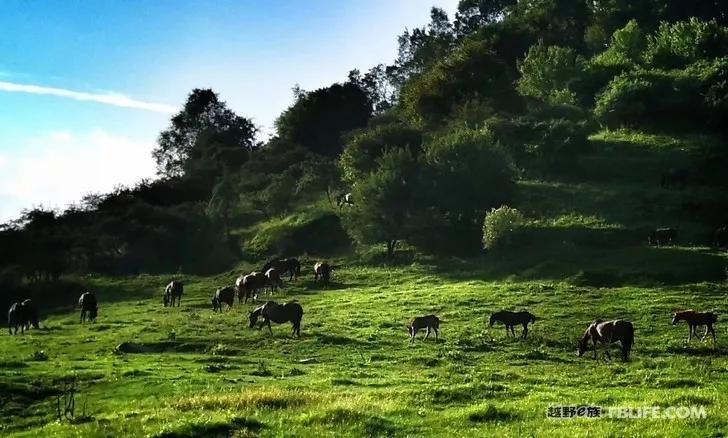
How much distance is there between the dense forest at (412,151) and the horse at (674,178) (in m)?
4.39

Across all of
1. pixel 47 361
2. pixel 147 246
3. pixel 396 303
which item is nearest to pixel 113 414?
pixel 47 361

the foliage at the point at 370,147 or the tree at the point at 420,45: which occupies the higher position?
the tree at the point at 420,45

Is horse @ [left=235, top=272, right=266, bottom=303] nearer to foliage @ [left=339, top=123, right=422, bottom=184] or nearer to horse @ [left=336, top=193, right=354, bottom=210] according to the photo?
horse @ [left=336, top=193, right=354, bottom=210]

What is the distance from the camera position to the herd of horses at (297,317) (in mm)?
27047

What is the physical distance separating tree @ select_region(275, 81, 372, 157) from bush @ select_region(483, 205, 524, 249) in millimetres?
68581

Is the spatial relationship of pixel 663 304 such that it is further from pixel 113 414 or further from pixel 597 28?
pixel 597 28

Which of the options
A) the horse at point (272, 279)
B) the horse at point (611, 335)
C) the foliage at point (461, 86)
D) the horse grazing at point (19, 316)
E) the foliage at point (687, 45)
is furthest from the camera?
the foliage at point (461, 86)

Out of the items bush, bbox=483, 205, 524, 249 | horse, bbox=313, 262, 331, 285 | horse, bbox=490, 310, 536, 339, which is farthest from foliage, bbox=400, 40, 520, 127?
horse, bbox=490, 310, 536, 339

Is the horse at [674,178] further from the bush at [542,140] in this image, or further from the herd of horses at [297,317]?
the herd of horses at [297,317]

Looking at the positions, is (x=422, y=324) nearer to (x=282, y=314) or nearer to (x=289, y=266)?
(x=282, y=314)

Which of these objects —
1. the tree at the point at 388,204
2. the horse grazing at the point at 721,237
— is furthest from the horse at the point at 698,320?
the tree at the point at 388,204

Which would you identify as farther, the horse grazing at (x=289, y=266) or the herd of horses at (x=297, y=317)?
the horse grazing at (x=289, y=266)

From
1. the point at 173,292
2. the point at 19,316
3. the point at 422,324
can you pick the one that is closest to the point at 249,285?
the point at 173,292

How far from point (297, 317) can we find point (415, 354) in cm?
787
